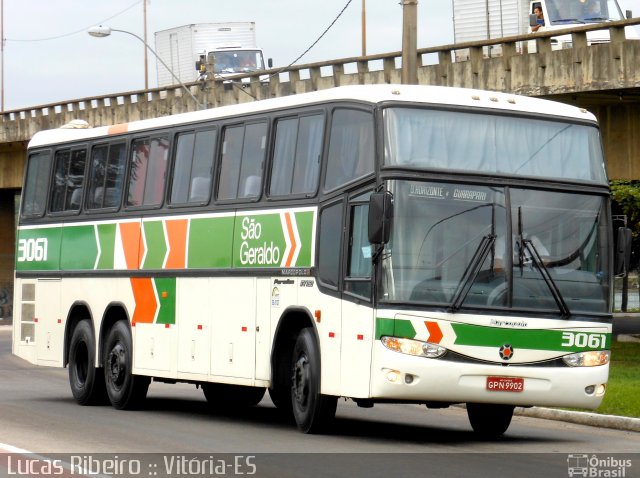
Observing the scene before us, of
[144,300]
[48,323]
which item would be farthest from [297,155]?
[48,323]

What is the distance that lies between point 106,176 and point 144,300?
2.26m

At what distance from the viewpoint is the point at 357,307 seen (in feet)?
49.8

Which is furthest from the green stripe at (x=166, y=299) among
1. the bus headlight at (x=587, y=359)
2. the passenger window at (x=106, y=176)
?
the bus headlight at (x=587, y=359)

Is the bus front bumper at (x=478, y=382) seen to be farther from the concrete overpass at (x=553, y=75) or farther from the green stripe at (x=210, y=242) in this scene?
the concrete overpass at (x=553, y=75)

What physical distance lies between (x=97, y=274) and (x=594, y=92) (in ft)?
43.8

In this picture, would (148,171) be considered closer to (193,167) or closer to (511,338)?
(193,167)

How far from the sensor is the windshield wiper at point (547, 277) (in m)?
15.2

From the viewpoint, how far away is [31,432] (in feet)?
52.1

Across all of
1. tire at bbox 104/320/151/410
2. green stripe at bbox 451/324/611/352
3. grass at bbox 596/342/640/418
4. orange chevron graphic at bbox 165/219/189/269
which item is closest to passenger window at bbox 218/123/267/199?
→ orange chevron graphic at bbox 165/219/189/269

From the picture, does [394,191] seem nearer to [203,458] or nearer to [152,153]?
[203,458]

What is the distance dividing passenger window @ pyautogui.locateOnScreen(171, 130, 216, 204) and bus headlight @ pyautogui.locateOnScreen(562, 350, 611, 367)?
5.11m

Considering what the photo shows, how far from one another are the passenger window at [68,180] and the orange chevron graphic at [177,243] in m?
3.13

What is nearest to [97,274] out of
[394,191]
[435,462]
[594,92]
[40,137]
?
[40,137]

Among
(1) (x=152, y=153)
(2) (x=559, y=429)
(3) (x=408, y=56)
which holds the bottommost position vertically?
(2) (x=559, y=429)
